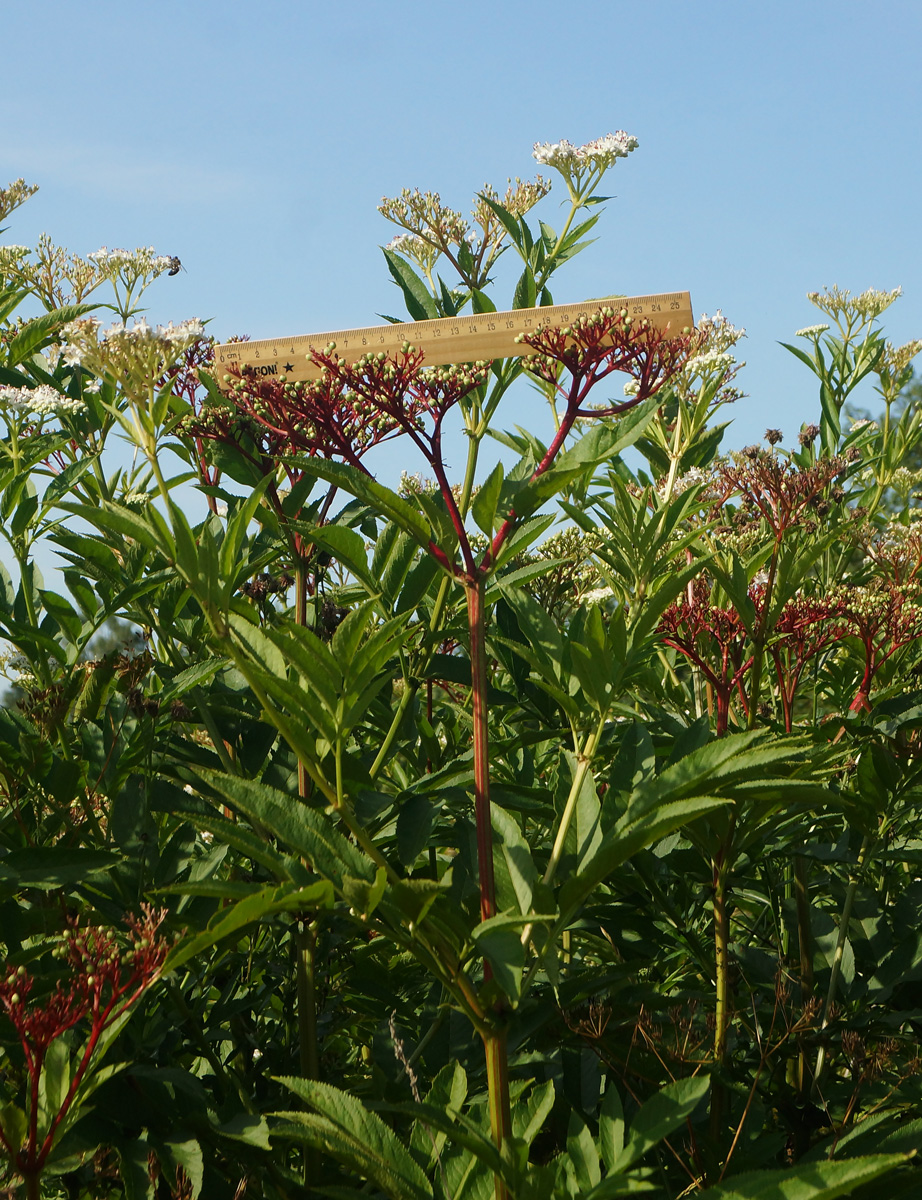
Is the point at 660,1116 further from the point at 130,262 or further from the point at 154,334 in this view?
the point at 130,262

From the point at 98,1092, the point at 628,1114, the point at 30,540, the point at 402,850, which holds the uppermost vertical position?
the point at 30,540

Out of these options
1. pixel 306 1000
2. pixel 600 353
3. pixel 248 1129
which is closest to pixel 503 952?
pixel 248 1129

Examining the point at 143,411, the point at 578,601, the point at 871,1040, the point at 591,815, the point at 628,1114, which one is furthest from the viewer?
the point at 578,601

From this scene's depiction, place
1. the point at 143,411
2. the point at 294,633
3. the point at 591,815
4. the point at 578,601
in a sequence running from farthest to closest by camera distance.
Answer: the point at 578,601
the point at 143,411
the point at 591,815
the point at 294,633

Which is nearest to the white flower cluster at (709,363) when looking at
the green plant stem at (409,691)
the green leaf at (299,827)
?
the green plant stem at (409,691)

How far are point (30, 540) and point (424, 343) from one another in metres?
1.15

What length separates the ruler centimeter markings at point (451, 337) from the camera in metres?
2.04

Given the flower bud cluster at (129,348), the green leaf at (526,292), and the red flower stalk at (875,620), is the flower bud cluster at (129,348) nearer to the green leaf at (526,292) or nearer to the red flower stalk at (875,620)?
the green leaf at (526,292)

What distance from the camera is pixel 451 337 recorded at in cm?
216

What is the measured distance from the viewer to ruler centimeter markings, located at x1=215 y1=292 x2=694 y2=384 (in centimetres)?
204

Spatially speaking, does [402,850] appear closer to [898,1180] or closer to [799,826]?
[898,1180]

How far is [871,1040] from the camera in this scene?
7.24 ft

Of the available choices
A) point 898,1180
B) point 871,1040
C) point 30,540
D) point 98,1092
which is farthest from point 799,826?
point 30,540

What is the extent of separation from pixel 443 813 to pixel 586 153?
1770mm
